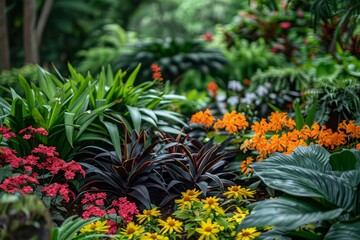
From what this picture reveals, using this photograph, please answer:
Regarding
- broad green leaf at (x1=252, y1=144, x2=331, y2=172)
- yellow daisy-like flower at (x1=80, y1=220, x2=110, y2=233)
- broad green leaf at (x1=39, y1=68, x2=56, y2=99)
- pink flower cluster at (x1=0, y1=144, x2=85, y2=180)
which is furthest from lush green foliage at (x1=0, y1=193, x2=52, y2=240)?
broad green leaf at (x1=39, y1=68, x2=56, y2=99)

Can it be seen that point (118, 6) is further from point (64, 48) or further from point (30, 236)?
point (30, 236)

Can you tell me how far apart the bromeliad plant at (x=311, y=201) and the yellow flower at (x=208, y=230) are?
294 millimetres

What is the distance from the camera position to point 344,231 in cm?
247

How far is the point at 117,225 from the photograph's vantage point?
316 centimetres

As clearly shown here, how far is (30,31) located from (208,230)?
6.37 m

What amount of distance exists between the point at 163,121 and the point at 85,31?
868 cm

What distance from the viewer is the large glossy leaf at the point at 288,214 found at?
2.45 m

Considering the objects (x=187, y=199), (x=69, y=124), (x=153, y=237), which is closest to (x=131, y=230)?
(x=153, y=237)

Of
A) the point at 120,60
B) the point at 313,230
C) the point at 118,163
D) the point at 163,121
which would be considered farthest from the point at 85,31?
the point at 313,230

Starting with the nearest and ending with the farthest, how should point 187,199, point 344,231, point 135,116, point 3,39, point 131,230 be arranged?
1. point 344,231
2. point 131,230
3. point 187,199
4. point 135,116
5. point 3,39

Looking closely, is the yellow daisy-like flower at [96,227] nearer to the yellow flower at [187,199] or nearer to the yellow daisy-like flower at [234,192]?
the yellow flower at [187,199]

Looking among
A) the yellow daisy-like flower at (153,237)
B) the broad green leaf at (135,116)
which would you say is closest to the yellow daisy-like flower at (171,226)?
the yellow daisy-like flower at (153,237)

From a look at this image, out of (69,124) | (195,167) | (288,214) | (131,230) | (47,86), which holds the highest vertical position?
(47,86)

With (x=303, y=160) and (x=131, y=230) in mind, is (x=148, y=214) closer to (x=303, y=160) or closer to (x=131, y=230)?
(x=131, y=230)
